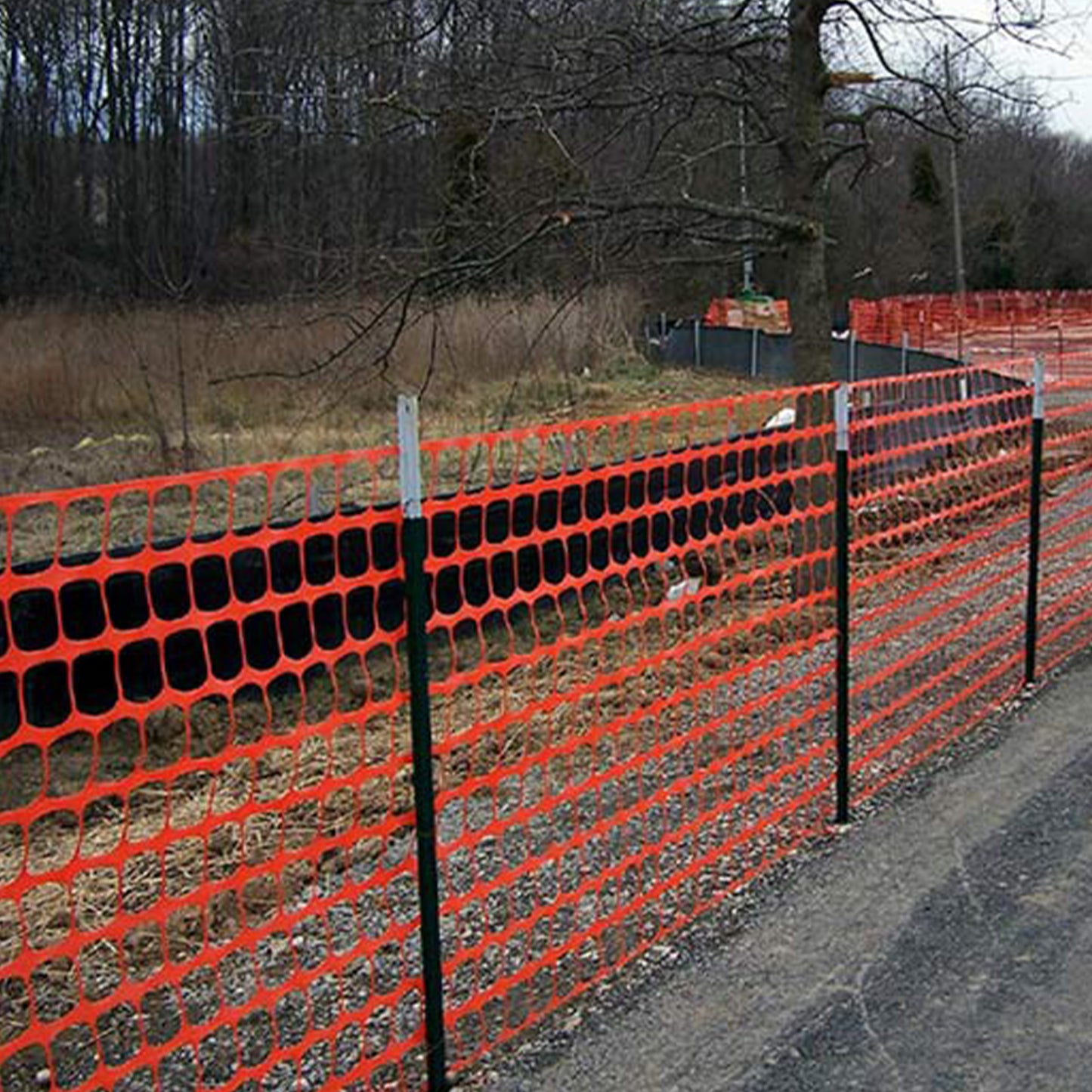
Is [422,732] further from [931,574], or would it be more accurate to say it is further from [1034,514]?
[931,574]

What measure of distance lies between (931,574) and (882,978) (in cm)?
412

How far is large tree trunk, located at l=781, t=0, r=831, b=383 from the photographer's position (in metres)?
8.88

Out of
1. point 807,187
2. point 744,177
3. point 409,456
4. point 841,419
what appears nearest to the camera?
point 409,456

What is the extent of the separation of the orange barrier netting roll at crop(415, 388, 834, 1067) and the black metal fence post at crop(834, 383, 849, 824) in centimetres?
11

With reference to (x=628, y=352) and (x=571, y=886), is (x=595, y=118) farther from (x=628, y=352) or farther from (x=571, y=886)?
(x=628, y=352)

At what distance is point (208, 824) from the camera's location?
3006 mm

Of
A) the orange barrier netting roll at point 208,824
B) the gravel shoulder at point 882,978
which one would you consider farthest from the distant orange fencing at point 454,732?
the gravel shoulder at point 882,978

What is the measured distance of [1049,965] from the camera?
160 inches

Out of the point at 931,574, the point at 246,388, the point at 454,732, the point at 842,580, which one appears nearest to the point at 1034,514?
the point at 931,574

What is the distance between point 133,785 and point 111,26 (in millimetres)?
44857

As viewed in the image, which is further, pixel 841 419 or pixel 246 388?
pixel 246 388

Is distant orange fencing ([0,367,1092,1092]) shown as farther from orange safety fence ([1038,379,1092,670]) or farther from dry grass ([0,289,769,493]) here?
dry grass ([0,289,769,493])

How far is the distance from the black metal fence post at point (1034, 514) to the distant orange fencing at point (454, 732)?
0.09 meters

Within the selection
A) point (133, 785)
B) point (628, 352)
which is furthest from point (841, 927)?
point (628, 352)
